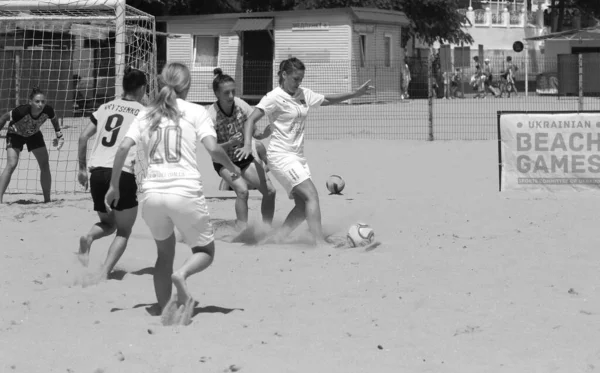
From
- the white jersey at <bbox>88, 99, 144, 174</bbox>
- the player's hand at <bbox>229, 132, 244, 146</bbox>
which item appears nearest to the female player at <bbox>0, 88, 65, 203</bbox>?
the player's hand at <bbox>229, 132, 244, 146</bbox>

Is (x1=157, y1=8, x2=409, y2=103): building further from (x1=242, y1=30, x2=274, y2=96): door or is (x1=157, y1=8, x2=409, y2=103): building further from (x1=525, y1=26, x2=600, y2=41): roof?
(x1=525, y1=26, x2=600, y2=41): roof

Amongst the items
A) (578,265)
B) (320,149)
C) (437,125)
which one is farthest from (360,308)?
(437,125)

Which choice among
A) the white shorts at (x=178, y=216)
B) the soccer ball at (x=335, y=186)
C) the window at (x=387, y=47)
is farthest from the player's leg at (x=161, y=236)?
the window at (x=387, y=47)

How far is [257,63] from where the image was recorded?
36719 millimetres

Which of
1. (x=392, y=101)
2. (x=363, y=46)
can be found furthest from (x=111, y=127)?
(x=363, y=46)

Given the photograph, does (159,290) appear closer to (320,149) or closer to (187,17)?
(320,149)

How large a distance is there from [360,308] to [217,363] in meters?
1.55

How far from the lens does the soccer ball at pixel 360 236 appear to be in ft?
29.8

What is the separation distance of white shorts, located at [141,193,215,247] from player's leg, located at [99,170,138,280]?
4.00ft

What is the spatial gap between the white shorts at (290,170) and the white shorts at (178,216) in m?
2.89

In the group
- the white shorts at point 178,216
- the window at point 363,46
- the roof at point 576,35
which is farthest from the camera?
the roof at point 576,35

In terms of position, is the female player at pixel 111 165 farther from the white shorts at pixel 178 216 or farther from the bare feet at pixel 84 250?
the white shorts at pixel 178 216

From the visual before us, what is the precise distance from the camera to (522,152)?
→ 41.8 ft

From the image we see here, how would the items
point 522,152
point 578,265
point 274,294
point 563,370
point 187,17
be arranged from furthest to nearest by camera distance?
1. point 187,17
2. point 522,152
3. point 578,265
4. point 274,294
5. point 563,370
